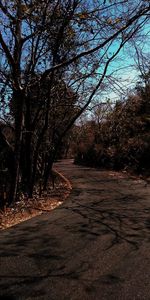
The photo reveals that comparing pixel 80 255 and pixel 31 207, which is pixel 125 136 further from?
pixel 80 255

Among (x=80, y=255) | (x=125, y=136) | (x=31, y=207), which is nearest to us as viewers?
(x=80, y=255)

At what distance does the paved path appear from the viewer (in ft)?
20.0

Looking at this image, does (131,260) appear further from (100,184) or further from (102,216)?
(100,184)

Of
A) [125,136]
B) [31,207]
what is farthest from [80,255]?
[125,136]

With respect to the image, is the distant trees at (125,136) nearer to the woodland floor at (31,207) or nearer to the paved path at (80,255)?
the woodland floor at (31,207)

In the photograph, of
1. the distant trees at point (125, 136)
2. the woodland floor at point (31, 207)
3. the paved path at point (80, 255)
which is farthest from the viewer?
the distant trees at point (125, 136)

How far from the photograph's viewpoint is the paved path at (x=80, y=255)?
20.0ft

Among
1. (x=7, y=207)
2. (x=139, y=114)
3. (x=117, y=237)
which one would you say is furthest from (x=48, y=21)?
(x=139, y=114)

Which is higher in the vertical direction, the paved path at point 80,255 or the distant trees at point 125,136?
the distant trees at point 125,136

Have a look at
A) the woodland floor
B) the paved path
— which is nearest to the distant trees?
the woodland floor

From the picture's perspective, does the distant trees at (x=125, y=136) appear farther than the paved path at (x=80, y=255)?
Yes

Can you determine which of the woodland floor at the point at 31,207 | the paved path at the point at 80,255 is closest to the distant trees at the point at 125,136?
the woodland floor at the point at 31,207

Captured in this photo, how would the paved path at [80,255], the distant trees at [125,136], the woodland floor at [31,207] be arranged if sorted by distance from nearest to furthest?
the paved path at [80,255] < the woodland floor at [31,207] < the distant trees at [125,136]

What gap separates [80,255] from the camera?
7836 mm
